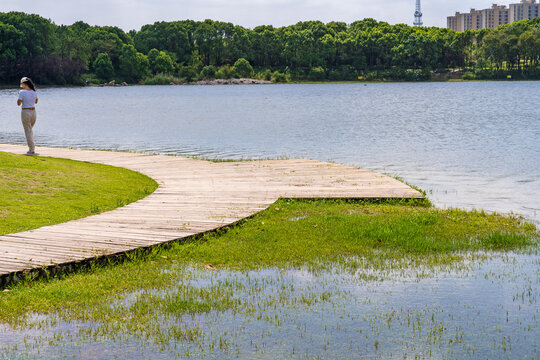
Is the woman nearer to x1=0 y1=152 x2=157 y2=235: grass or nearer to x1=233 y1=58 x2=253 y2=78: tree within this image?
x1=0 y1=152 x2=157 y2=235: grass

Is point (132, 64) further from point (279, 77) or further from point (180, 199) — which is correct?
point (180, 199)

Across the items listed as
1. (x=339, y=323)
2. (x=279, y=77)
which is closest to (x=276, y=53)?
(x=279, y=77)

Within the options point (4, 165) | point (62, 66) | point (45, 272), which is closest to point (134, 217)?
point (45, 272)

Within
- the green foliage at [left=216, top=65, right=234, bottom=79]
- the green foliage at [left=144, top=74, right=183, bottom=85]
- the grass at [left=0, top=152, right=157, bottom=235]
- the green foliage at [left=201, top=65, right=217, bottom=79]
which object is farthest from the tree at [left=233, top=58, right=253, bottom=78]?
the grass at [left=0, top=152, right=157, bottom=235]

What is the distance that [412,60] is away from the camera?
18062cm

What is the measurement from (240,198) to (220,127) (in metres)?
32.6

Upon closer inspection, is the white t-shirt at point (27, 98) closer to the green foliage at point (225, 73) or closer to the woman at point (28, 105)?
the woman at point (28, 105)

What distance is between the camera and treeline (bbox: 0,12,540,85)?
149 meters

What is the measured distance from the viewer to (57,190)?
44.5ft

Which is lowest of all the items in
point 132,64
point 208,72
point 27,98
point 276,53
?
point 27,98

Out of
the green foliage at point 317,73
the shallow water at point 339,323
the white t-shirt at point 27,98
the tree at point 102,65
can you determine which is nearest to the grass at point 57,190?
the white t-shirt at point 27,98

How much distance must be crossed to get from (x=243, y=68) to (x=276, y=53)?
16334mm

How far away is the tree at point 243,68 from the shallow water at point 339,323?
183306mm

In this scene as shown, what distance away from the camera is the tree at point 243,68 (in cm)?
18850
